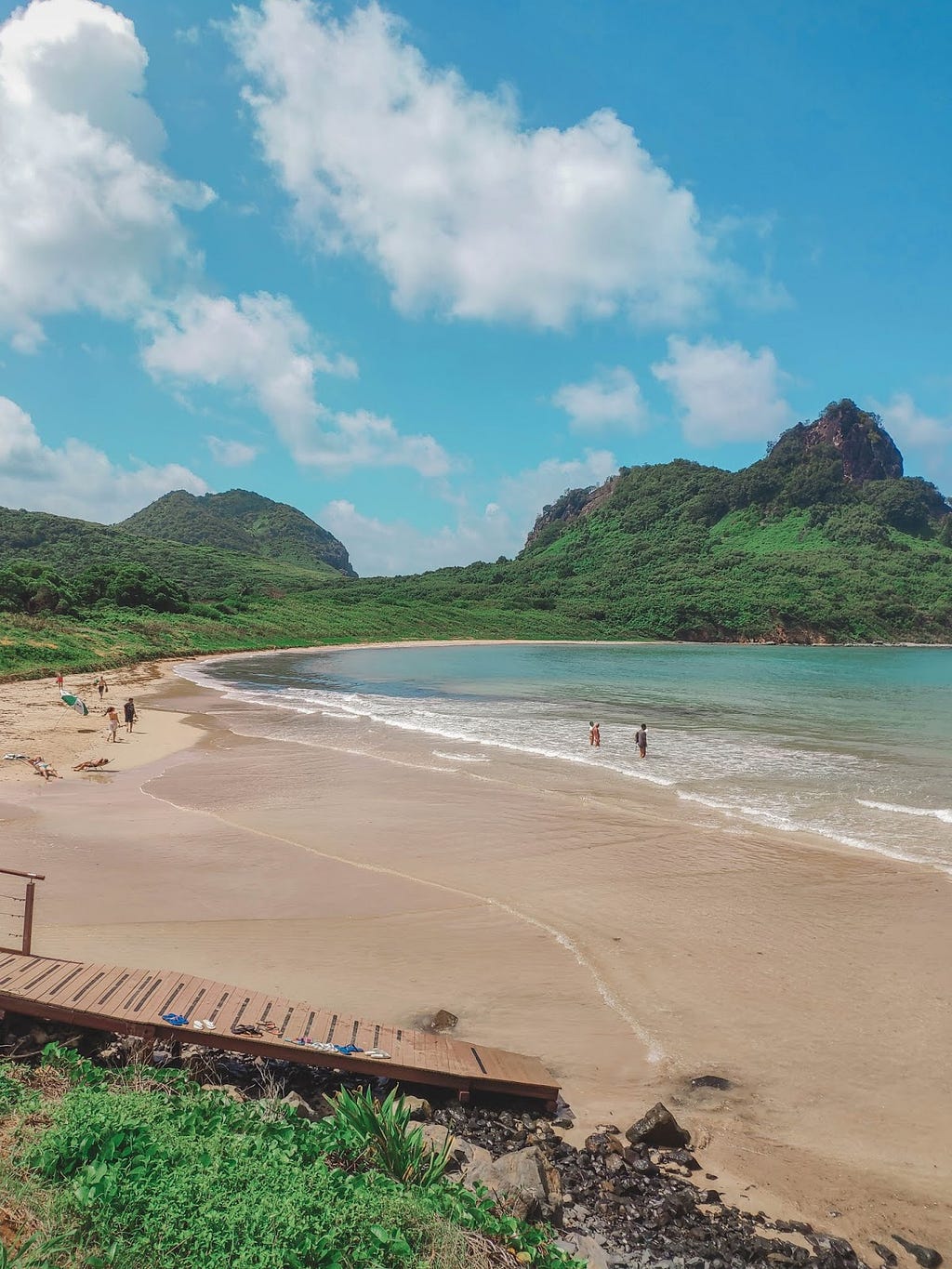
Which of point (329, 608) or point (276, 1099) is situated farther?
point (329, 608)

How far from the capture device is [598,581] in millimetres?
161000

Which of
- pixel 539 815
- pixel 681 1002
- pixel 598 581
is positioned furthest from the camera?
pixel 598 581

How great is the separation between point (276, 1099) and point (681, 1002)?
16.2 ft

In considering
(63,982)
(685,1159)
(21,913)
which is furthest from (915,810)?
(21,913)

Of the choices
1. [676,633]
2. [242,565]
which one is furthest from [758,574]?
[242,565]

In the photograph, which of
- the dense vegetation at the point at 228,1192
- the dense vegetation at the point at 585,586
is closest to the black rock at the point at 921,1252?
the dense vegetation at the point at 228,1192

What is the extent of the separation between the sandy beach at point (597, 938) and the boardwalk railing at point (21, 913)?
1.09 feet

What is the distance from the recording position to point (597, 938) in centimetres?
1012

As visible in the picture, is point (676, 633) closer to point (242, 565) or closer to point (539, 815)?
point (242, 565)

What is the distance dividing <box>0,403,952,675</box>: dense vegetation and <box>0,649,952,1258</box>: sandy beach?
32.5 meters

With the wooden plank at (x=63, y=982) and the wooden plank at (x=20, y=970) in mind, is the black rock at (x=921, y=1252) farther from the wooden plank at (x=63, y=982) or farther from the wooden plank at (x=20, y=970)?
the wooden plank at (x=20, y=970)

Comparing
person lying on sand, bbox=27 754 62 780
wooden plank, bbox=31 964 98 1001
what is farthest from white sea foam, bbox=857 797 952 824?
person lying on sand, bbox=27 754 62 780

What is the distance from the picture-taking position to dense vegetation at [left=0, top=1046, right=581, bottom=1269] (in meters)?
4.03

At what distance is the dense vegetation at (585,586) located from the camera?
65.6m
